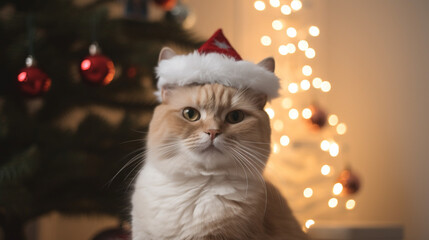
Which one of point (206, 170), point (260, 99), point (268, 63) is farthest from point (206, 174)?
Answer: point (268, 63)

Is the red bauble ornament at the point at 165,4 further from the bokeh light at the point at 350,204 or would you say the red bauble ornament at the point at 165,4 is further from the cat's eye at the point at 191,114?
the bokeh light at the point at 350,204

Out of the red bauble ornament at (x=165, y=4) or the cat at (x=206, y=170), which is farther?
the red bauble ornament at (x=165, y=4)

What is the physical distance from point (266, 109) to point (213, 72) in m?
1.19

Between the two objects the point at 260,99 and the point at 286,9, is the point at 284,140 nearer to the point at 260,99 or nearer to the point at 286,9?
the point at 286,9

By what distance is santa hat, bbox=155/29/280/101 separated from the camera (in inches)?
41.9

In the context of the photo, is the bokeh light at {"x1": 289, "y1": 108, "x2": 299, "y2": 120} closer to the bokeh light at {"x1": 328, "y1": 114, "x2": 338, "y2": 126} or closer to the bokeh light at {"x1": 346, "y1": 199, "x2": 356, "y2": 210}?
the bokeh light at {"x1": 328, "y1": 114, "x2": 338, "y2": 126}

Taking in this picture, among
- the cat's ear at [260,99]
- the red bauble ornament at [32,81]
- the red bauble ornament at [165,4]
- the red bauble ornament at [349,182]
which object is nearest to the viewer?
the cat's ear at [260,99]

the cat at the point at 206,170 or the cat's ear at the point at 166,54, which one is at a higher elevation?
the cat's ear at the point at 166,54

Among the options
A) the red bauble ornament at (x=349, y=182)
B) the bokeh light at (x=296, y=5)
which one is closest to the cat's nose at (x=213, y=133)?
the red bauble ornament at (x=349, y=182)

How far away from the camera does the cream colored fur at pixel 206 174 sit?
1.00 m

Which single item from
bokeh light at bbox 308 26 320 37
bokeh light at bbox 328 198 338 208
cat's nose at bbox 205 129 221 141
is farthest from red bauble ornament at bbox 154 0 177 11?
bokeh light at bbox 328 198 338 208

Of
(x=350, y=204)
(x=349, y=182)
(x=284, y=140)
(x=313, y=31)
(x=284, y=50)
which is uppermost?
(x=313, y=31)

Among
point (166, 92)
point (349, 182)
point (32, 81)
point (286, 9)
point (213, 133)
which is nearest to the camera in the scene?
point (213, 133)

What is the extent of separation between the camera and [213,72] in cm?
106
